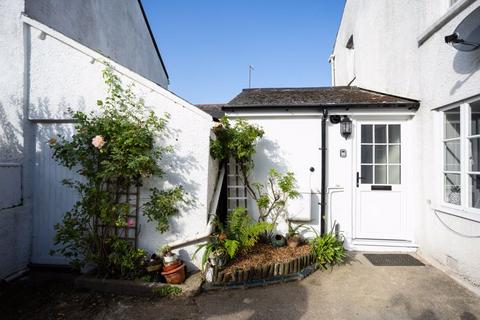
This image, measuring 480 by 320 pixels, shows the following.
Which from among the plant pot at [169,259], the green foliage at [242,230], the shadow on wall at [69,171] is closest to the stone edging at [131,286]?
the plant pot at [169,259]

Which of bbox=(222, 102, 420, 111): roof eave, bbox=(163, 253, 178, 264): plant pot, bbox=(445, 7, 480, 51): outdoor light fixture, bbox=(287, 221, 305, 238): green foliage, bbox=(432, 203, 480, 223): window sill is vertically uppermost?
bbox=(445, 7, 480, 51): outdoor light fixture

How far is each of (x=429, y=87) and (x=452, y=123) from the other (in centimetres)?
96

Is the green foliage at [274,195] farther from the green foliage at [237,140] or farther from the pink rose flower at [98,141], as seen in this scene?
the pink rose flower at [98,141]

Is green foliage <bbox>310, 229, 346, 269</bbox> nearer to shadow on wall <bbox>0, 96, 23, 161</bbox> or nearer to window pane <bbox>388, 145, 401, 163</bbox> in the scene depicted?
window pane <bbox>388, 145, 401, 163</bbox>

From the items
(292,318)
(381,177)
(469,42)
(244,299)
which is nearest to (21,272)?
(244,299)

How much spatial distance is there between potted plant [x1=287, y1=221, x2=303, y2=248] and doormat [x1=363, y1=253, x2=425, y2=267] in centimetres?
163

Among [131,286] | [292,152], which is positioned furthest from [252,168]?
[131,286]

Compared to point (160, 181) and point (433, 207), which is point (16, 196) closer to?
point (160, 181)

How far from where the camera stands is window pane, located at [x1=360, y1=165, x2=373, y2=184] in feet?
18.7

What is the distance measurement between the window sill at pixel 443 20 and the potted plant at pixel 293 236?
5.13 meters

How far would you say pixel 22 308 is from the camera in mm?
3645

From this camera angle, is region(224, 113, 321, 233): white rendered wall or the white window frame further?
region(224, 113, 321, 233): white rendered wall

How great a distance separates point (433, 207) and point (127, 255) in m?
6.33

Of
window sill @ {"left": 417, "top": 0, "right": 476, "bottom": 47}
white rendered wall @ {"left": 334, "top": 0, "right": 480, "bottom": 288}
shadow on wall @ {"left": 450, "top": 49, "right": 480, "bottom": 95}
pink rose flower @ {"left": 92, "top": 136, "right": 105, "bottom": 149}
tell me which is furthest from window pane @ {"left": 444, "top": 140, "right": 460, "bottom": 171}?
pink rose flower @ {"left": 92, "top": 136, "right": 105, "bottom": 149}
